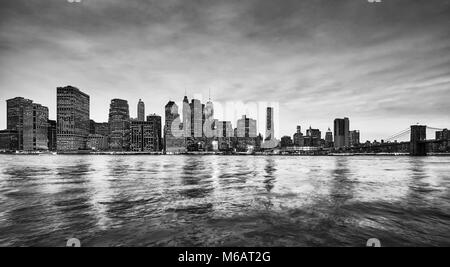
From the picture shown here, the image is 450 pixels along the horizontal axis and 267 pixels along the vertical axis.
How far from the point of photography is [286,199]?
15.4 m

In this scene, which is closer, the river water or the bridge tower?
the river water

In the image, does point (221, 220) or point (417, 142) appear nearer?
point (221, 220)

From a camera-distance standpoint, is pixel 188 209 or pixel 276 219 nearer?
pixel 276 219

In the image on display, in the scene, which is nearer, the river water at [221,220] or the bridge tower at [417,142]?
the river water at [221,220]
